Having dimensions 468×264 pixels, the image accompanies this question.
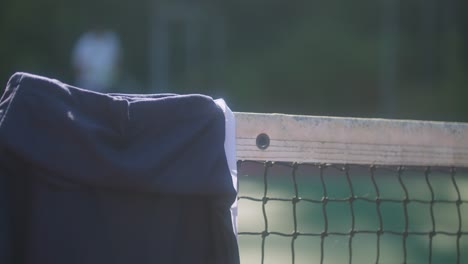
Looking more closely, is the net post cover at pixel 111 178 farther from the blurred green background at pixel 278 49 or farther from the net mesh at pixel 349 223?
the blurred green background at pixel 278 49

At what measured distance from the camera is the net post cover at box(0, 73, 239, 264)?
141 centimetres

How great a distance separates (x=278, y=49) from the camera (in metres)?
13.4

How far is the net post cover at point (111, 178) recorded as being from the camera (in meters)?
1.41

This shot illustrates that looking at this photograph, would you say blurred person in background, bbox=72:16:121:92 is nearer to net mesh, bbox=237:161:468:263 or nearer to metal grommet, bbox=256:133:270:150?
net mesh, bbox=237:161:468:263

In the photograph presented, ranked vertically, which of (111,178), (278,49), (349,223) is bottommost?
(349,223)

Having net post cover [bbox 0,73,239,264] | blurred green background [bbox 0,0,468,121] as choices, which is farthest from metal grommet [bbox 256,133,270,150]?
blurred green background [bbox 0,0,468,121]

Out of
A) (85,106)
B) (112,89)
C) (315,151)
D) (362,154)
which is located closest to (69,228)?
(85,106)

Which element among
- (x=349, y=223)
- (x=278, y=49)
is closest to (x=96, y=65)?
(x=278, y=49)

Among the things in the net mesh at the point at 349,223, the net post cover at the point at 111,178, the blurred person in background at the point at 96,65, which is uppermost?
the blurred person in background at the point at 96,65

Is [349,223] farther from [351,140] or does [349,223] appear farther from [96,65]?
[96,65]

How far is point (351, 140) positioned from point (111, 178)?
68 centimetres

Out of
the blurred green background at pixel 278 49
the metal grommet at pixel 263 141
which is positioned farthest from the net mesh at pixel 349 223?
the blurred green background at pixel 278 49

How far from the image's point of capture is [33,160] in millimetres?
1394

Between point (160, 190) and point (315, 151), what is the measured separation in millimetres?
513
